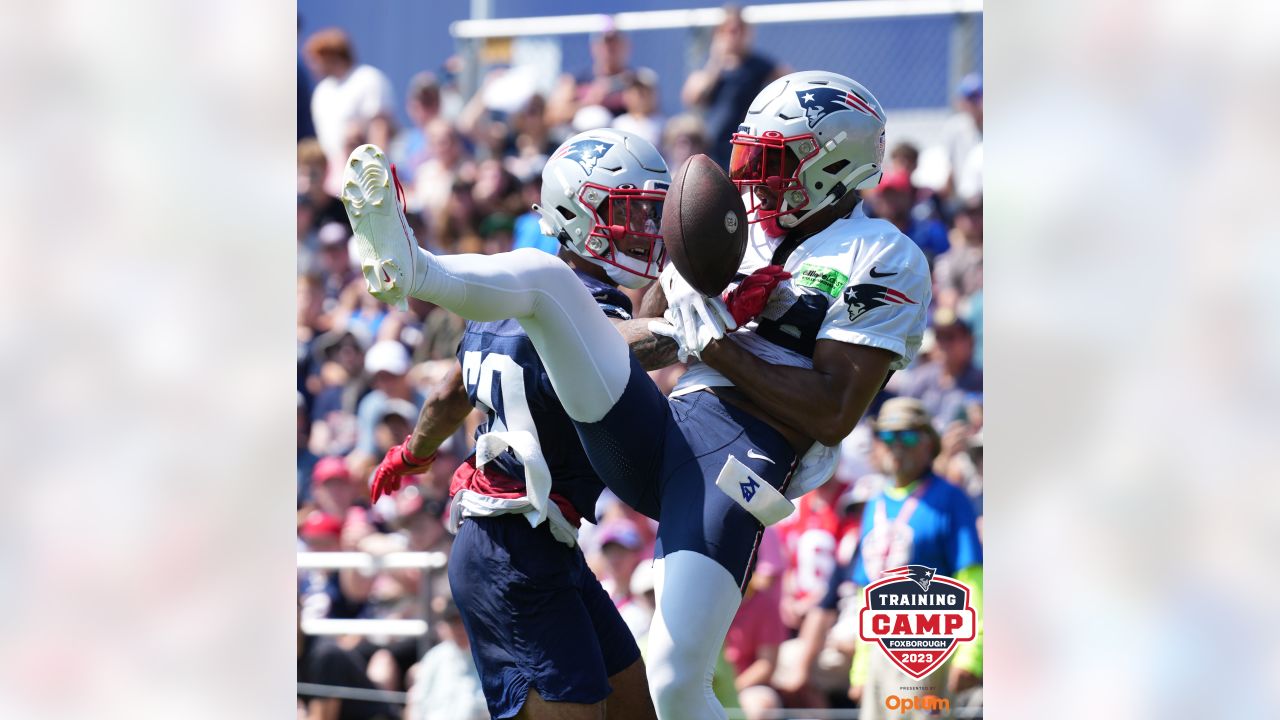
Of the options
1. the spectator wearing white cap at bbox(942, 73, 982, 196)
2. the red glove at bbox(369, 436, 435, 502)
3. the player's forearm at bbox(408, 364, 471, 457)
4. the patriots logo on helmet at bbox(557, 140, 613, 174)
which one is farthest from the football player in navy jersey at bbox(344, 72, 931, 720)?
the spectator wearing white cap at bbox(942, 73, 982, 196)

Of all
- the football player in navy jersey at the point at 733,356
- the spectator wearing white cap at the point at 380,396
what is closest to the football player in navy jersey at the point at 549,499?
the football player in navy jersey at the point at 733,356

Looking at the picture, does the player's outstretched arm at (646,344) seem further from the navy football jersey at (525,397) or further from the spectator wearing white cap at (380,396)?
the spectator wearing white cap at (380,396)

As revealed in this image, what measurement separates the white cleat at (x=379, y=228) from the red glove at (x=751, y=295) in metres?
0.78

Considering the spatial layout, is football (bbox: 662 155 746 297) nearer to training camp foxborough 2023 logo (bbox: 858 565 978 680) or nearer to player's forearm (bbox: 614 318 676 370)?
player's forearm (bbox: 614 318 676 370)

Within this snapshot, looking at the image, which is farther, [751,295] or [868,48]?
[868,48]

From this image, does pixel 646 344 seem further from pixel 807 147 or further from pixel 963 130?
pixel 963 130

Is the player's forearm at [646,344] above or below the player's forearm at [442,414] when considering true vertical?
above

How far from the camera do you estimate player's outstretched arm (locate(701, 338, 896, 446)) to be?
362 cm

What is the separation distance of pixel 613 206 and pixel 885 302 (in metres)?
0.79

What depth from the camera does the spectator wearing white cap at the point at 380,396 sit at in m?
6.97

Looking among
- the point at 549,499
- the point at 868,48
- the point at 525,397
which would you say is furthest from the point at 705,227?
the point at 868,48

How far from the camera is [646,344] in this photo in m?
3.90
